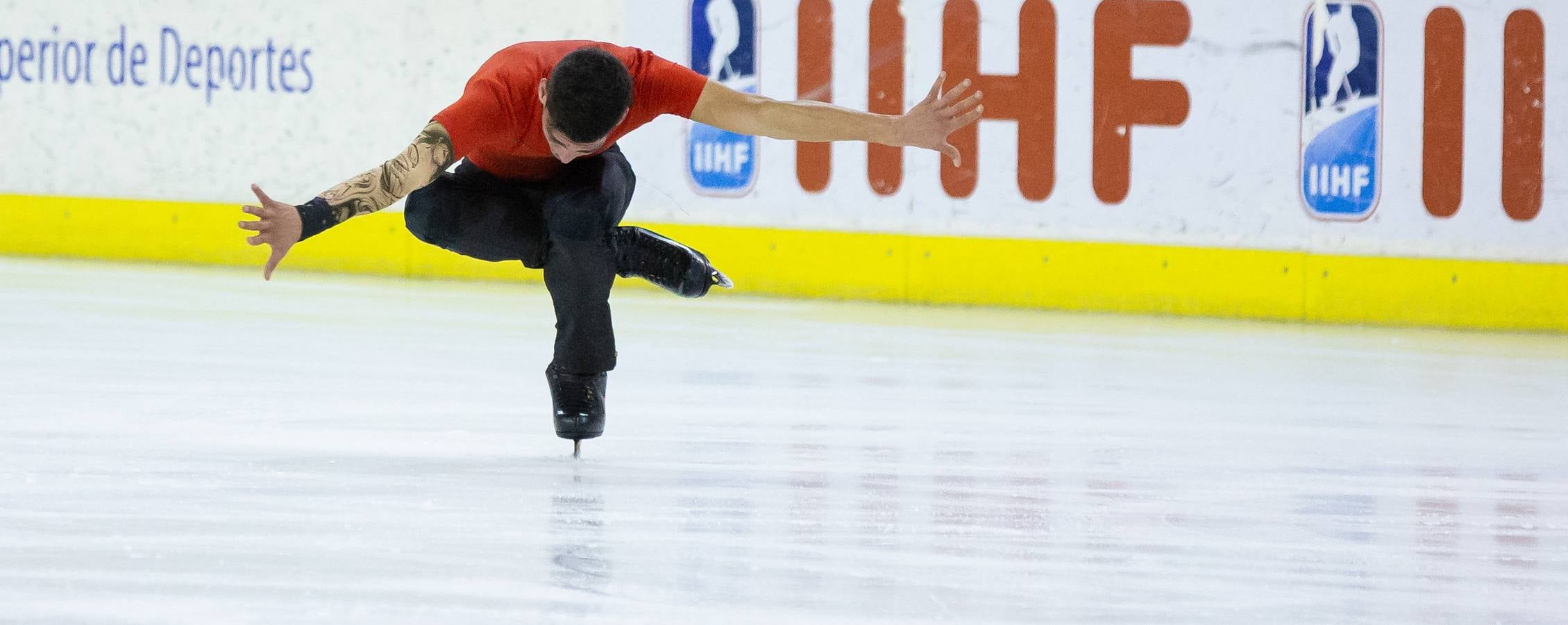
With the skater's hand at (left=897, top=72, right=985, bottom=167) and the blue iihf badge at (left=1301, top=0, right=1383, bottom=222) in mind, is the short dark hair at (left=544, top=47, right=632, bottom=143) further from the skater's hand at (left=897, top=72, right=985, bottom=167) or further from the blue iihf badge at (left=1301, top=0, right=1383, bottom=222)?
the blue iihf badge at (left=1301, top=0, right=1383, bottom=222)

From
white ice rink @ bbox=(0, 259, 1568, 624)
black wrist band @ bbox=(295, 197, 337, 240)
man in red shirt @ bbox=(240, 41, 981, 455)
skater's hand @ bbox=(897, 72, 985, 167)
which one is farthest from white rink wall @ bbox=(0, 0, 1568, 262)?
black wrist band @ bbox=(295, 197, 337, 240)

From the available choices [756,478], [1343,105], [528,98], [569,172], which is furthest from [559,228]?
[1343,105]

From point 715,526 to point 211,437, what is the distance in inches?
48.4

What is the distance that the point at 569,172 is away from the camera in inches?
132

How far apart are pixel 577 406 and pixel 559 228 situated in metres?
0.36

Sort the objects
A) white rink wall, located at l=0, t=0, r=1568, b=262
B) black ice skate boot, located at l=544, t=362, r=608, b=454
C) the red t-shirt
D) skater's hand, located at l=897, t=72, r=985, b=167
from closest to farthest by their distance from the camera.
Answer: the red t-shirt, skater's hand, located at l=897, t=72, r=985, b=167, black ice skate boot, located at l=544, t=362, r=608, b=454, white rink wall, located at l=0, t=0, r=1568, b=262

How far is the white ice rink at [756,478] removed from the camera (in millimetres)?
2393

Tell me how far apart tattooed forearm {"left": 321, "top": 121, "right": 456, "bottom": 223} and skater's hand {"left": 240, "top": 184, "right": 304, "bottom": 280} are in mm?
134

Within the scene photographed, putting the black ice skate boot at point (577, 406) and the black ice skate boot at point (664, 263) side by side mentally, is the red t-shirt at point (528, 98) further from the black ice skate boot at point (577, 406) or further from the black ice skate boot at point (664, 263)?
the black ice skate boot at point (577, 406)

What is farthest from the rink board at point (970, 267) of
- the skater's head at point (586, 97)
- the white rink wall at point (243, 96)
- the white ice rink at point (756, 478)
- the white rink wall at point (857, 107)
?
the skater's head at point (586, 97)

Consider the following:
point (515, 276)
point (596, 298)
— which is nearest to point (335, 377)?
point (596, 298)

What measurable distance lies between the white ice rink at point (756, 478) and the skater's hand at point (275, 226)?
419 millimetres

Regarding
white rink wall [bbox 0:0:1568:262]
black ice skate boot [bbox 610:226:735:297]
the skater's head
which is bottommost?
black ice skate boot [bbox 610:226:735:297]

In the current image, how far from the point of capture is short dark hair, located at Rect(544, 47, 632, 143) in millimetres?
2865
